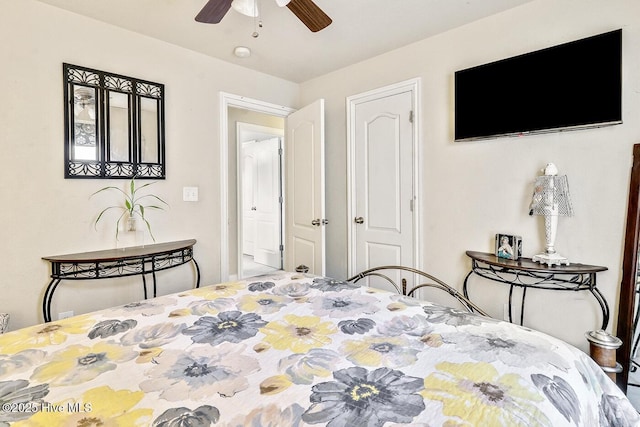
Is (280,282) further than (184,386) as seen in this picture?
Yes

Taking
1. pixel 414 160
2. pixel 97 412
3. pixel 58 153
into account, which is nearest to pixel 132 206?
pixel 58 153

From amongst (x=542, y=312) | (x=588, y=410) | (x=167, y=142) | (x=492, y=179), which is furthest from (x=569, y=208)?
(x=167, y=142)

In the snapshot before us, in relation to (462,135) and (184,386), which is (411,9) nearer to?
(462,135)

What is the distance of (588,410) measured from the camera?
2.94ft

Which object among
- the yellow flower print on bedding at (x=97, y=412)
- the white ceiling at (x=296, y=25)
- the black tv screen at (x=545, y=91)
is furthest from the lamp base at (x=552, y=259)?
the yellow flower print on bedding at (x=97, y=412)

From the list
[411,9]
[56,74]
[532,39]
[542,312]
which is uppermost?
[411,9]

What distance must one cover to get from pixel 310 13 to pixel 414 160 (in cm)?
151

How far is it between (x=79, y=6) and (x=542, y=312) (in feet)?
12.6

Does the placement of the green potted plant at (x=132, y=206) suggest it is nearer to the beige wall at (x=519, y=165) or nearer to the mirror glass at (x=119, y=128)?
the mirror glass at (x=119, y=128)

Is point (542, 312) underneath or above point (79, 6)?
underneath

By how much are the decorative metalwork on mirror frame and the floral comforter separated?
4.89ft

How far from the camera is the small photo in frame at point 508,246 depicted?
226 centimetres

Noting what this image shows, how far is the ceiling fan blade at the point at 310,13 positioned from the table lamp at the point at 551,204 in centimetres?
168

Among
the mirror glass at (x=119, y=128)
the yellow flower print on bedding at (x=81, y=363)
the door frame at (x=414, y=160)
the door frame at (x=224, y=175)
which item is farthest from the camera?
the door frame at (x=224, y=175)
